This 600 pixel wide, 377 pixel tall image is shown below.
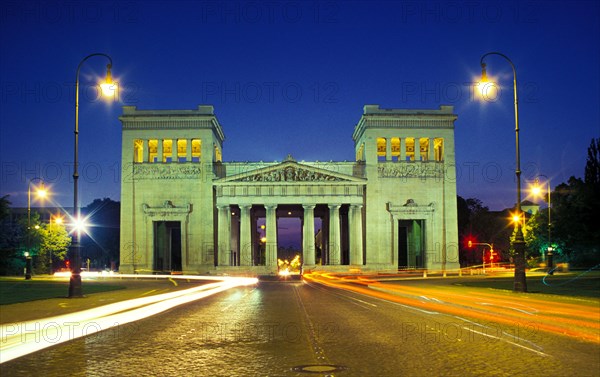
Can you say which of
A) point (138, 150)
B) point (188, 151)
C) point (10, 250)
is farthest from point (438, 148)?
point (10, 250)

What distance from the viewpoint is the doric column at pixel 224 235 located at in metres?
A: 97.8

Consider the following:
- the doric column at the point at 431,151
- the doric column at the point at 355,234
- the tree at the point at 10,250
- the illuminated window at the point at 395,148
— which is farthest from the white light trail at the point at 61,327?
the doric column at the point at 431,151

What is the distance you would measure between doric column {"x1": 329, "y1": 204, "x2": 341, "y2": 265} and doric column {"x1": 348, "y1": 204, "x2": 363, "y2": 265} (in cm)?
193

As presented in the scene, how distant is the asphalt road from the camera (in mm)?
10930

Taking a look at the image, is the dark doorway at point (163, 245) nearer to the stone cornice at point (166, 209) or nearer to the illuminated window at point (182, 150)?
the stone cornice at point (166, 209)

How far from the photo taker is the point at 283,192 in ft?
325

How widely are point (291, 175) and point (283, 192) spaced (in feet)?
9.00

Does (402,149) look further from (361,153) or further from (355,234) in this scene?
(355,234)

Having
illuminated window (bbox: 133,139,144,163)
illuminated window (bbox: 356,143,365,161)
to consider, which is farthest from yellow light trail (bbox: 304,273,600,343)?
→ illuminated window (bbox: 133,139,144,163)

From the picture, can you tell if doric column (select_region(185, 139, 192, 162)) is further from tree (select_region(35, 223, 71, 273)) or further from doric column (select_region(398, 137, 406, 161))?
doric column (select_region(398, 137, 406, 161))

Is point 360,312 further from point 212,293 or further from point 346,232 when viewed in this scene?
point 346,232

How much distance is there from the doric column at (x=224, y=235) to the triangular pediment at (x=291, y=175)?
4.55 m

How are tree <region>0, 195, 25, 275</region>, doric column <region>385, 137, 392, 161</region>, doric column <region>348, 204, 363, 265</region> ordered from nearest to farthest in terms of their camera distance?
tree <region>0, 195, 25, 275</region> < doric column <region>348, 204, 363, 265</region> < doric column <region>385, 137, 392, 161</region>

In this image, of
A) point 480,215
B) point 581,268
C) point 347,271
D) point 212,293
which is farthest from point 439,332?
point 480,215
